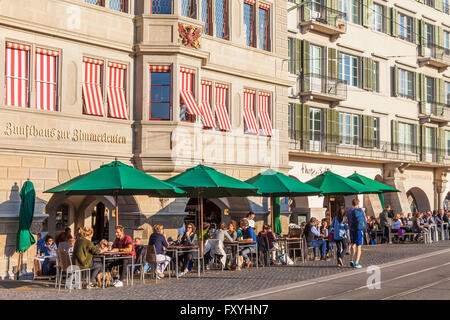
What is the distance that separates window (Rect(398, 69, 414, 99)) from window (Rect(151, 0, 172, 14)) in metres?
20.6

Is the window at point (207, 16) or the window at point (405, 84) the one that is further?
the window at point (405, 84)

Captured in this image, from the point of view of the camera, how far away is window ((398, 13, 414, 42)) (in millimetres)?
39062

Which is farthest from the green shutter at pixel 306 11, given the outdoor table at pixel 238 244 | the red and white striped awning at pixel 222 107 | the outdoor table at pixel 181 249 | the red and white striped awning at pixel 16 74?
the outdoor table at pixel 181 249

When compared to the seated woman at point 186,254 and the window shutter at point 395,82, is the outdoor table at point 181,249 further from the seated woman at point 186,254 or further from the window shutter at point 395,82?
the window shutter at point 395,82

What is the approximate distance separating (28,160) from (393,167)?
2390cm

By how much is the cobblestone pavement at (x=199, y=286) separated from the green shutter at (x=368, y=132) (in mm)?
15996

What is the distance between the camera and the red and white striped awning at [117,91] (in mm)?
20750

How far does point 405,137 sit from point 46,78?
25455mm

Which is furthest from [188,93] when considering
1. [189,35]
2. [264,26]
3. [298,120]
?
[298,120]

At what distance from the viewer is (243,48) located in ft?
79.9

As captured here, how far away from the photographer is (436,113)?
4156 cm

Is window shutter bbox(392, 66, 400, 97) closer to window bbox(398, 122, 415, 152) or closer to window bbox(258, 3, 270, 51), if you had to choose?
window bbox(398, 122, 415, 152)

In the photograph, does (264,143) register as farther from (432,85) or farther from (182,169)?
(432,85)
